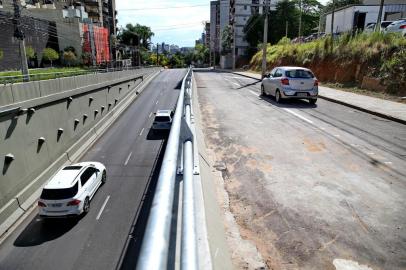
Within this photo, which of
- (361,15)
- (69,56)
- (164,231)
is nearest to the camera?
(164,231)

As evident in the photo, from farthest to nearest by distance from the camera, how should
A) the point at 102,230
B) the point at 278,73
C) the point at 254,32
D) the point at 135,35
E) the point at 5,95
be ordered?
the point at 135,35
the point at 254,32
the point at 278,73
the point at 5,95
the point at 102,230

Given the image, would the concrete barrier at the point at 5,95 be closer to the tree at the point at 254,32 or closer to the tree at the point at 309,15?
the tree at the point at 254,32

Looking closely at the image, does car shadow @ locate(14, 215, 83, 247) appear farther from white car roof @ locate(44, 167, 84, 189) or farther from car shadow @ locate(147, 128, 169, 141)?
car shadow @ locate(147, 128, 169, 141)

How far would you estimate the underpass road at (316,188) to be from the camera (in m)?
4.20

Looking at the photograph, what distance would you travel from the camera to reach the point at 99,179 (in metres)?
14.6

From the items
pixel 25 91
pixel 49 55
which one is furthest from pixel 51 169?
pixel 49 55

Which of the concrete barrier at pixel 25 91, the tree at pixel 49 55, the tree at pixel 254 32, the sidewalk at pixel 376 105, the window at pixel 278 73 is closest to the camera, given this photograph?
the sidewalk at pixel 376 105

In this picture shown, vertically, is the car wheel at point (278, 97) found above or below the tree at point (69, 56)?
below

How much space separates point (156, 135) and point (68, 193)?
11.5 metres

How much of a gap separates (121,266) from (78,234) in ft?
9.24

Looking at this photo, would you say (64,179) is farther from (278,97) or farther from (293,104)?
(293,104)

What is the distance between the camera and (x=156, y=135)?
2302cm

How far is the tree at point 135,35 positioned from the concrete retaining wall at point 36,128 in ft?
397

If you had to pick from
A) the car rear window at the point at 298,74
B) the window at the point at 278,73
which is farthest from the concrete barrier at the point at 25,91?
the car rear window at the point at 298,74
